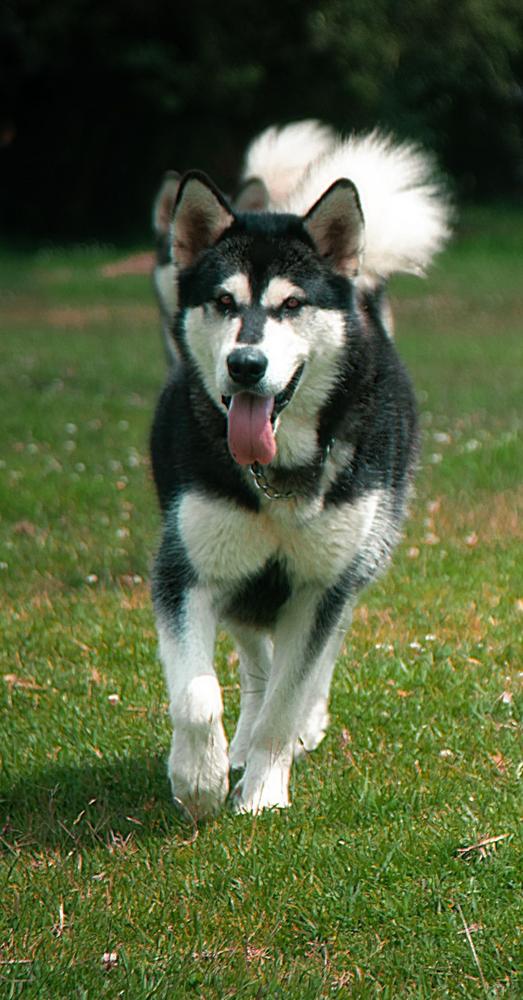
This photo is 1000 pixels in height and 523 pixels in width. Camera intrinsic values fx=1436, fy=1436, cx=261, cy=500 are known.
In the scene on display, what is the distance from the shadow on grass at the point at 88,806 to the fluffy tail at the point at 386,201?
174 cm

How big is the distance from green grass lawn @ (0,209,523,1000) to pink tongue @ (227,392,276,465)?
3.06ft

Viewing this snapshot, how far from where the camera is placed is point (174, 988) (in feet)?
9.49

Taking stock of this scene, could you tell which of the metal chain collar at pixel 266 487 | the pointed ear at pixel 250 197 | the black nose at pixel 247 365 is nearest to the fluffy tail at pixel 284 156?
the pointed ear at pixel 250 197

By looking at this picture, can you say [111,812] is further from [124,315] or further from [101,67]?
[101,67]

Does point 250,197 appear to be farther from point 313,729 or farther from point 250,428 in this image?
point 250,428

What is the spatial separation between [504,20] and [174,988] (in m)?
27.9

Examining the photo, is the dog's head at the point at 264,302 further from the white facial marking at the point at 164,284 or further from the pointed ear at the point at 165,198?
the pointed ear at the point at 165,198

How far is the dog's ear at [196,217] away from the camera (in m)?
3.90

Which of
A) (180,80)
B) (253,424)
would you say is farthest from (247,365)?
(180,80)

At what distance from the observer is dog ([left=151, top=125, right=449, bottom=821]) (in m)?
3.74

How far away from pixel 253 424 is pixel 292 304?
0.34 meters

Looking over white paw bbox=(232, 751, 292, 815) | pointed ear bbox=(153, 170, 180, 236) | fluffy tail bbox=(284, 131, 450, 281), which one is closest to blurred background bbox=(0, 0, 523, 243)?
pointed ear bbox=(153, 170, 180, 236)

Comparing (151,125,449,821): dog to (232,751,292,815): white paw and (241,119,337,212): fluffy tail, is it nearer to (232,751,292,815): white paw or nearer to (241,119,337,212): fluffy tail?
(232,751,292,815): white paw

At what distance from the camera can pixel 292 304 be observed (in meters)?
3.80
